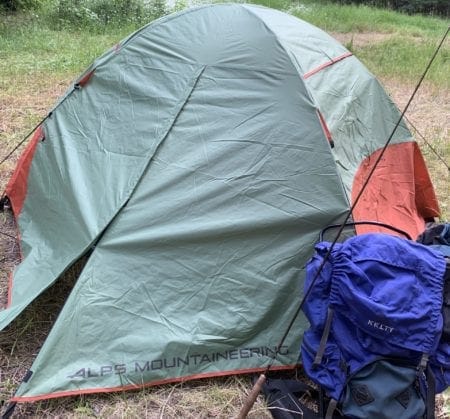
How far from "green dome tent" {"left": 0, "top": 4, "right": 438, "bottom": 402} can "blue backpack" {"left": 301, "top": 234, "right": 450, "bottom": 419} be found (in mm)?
387

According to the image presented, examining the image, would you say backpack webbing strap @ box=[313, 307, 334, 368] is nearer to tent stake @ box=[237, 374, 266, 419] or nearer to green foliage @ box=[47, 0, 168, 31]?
tent stake @ box=[237, 374, 266, 419]

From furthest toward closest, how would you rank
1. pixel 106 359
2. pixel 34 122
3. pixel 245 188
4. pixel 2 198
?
1. pixel 34 122
2. pixel 2 198
3. pixel 245 188
4. pixel 106 359

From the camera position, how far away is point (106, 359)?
2.29 metres

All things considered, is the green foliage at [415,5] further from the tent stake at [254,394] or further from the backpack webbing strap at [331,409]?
the tent stake at [254,394]

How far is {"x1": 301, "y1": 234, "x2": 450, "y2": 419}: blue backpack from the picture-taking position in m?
1.91

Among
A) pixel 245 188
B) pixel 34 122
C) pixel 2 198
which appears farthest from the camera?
pixel 34 122

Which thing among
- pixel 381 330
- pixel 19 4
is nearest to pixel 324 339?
pixel 381 330

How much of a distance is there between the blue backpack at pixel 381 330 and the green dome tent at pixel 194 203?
1.27 feet

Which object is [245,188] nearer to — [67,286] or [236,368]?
[236,368]

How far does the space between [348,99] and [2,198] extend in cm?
236

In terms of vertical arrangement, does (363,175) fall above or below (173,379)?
above

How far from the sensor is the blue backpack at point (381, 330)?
1.91 meters

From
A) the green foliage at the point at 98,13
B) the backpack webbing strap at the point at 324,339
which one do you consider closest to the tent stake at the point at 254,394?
the backpack webbing strap at the point at 324,339

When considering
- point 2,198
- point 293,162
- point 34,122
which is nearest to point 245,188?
point 293,162
